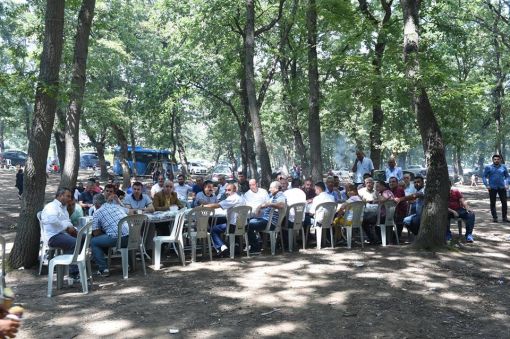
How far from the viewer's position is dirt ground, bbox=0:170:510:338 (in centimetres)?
533

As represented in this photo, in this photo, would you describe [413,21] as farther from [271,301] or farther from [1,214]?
[1,214]

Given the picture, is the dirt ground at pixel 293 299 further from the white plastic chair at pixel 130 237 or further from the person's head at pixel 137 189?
the person's head at pixel 137 189

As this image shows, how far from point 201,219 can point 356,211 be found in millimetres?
3184

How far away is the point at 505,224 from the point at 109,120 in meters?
15.9

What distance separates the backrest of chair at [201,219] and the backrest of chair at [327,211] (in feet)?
7.48

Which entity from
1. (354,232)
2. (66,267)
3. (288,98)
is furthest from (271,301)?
(288,98)

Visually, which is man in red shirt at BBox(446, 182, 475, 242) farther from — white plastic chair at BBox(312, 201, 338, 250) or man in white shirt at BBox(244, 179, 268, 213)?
man in white shirt at BBox(244, 179, 268, 213)

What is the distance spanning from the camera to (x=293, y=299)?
21.0 ft

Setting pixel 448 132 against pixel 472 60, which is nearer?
pixel 448 132

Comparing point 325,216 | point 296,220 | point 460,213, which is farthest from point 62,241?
point 460,213

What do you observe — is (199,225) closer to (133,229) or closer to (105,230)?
(133,229)

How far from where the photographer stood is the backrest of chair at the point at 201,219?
891 cm

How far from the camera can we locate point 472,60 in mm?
33812

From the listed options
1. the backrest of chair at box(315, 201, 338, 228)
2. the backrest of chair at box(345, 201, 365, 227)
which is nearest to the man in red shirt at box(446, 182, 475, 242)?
the backrest of chair at box(345, 201, 365, 227)
